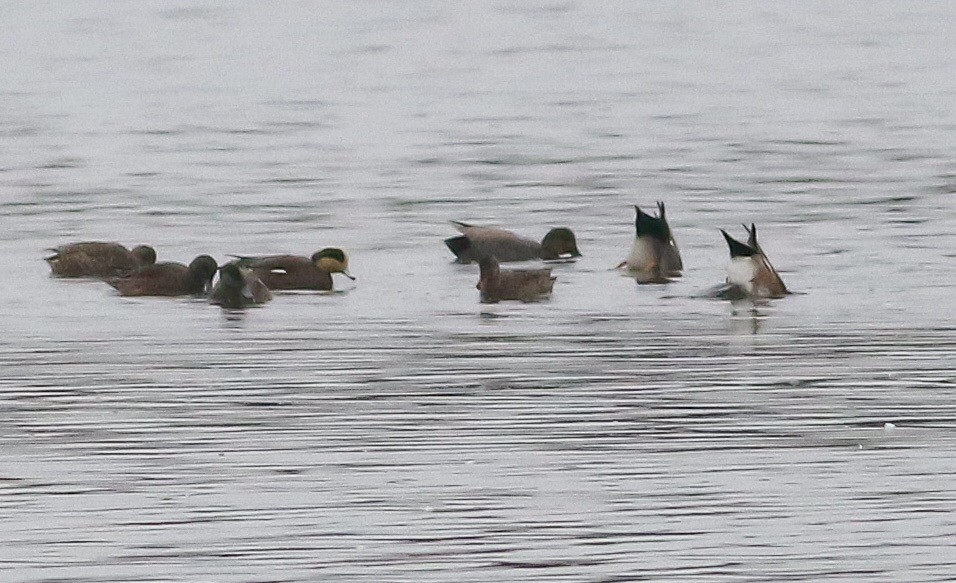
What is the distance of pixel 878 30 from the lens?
4397 centimetres

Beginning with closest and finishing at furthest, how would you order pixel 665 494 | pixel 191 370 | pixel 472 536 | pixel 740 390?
pixel 472 536
pixel 665 494
pixel 740 390
pixel 191 370

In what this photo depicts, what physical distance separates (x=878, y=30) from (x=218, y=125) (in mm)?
19348

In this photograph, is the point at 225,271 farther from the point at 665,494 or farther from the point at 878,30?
the point at 878,30

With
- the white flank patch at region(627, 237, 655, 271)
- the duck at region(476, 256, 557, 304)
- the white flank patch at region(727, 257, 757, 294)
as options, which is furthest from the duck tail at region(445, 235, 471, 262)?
the white flank patch at region(727, 257, 757, 294)

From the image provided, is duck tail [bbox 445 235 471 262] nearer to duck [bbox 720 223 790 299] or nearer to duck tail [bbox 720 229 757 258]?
duck tail [bbox 720 229 757 258]

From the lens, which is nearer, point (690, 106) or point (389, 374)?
point (389, 374)

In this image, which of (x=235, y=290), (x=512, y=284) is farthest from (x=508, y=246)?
(x=235, y=290)

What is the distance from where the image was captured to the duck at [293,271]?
1446 centimetres

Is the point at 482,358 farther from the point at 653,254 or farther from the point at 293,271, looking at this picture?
the point at 653,254

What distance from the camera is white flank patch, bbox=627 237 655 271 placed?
589 inches

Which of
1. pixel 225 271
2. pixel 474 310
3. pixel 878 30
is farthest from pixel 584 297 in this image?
pixel 878 30

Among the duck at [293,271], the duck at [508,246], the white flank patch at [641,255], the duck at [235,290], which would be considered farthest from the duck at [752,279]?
the duck at [235,290]

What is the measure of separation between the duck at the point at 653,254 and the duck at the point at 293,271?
1634 millimetres

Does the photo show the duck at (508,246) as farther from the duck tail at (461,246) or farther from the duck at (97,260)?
the duck at (97,260)
